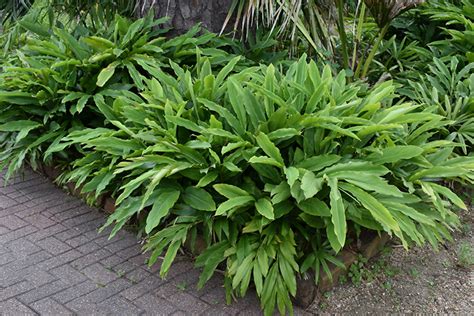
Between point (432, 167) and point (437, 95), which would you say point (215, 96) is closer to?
point (432, 167)

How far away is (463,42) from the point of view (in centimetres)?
457

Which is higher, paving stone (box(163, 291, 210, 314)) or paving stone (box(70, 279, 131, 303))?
paving stone (box(70, 279, 131, 303))

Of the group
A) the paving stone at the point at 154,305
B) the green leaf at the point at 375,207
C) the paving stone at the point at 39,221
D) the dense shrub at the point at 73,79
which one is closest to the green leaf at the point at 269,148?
the green leaf at the point at 375,207

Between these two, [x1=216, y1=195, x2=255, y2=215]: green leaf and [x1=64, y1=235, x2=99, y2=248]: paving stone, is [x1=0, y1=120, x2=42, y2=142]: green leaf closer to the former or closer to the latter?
[x1=64, y1=235, x2=99, y2=248]: paving stone

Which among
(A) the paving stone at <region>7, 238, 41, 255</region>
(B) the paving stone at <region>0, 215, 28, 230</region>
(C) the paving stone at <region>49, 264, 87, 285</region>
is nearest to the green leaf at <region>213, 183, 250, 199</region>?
(C) the paving stone at <region>49, 264, 87, 285</region>

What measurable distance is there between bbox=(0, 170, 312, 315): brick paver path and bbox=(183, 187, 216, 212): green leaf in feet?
1.55

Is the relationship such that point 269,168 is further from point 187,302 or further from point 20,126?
point 20,126

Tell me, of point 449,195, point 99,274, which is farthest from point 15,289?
point 449,195

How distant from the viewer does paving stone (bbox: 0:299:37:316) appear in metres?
2.55

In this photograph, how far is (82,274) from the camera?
2.88 metres

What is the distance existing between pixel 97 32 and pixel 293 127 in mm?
2505

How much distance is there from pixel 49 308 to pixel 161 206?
2.53 ft

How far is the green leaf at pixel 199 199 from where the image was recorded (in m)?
2.63

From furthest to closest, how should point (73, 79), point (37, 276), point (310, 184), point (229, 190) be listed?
point (73, 79)
point (37, 276)
point (229, 190)
point (310, 184)
